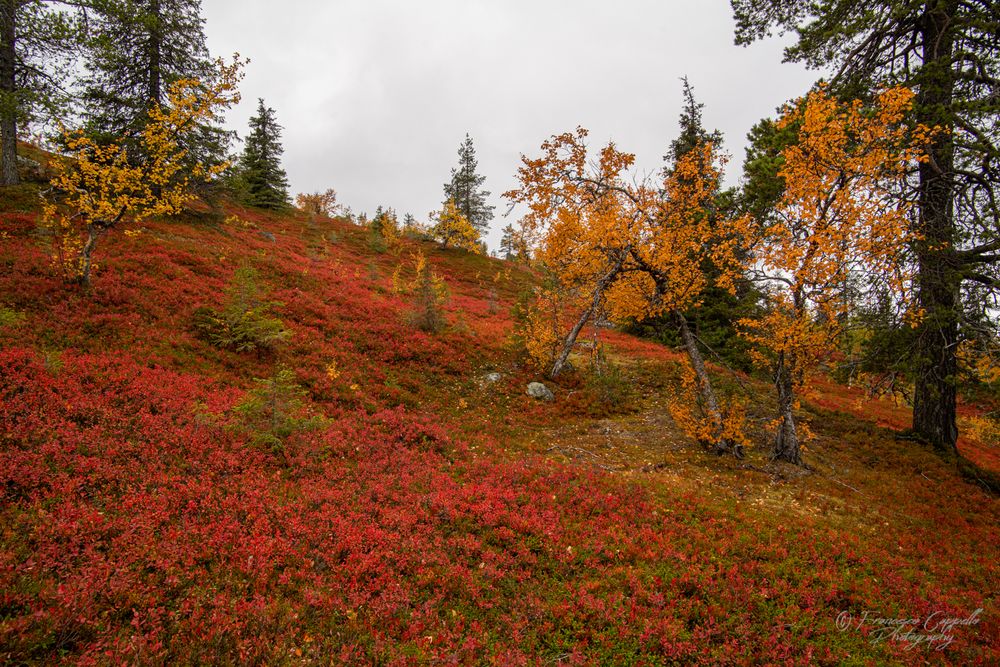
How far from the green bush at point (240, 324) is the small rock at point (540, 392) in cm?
813

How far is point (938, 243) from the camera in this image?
9.23m

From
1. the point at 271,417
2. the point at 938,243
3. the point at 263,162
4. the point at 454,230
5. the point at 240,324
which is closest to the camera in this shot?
the point at 271,417

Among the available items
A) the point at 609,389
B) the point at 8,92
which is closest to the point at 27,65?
the point at 8,92

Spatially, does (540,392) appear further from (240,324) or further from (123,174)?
(123,174)

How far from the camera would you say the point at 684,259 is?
11.6 m

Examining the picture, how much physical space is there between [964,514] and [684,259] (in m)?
8.28

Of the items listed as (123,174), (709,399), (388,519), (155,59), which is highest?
(155,59)

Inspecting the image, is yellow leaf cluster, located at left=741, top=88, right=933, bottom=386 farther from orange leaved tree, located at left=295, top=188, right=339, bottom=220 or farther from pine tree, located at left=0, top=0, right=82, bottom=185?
orange leaved tree, located at left=295, top=188, right=339, bottom=220

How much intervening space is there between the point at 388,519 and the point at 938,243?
43.2 feet

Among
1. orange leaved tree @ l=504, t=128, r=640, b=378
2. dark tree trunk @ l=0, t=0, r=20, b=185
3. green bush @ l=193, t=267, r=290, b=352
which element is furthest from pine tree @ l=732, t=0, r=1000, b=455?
dark tree trunk @ l=0, t=0, r=20, b=185

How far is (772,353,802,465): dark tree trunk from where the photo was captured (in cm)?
1012

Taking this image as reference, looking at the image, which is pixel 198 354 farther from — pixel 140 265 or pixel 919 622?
pixel 919 622

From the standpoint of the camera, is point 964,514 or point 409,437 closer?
point 964,514

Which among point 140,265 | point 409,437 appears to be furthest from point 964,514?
point 140,265
